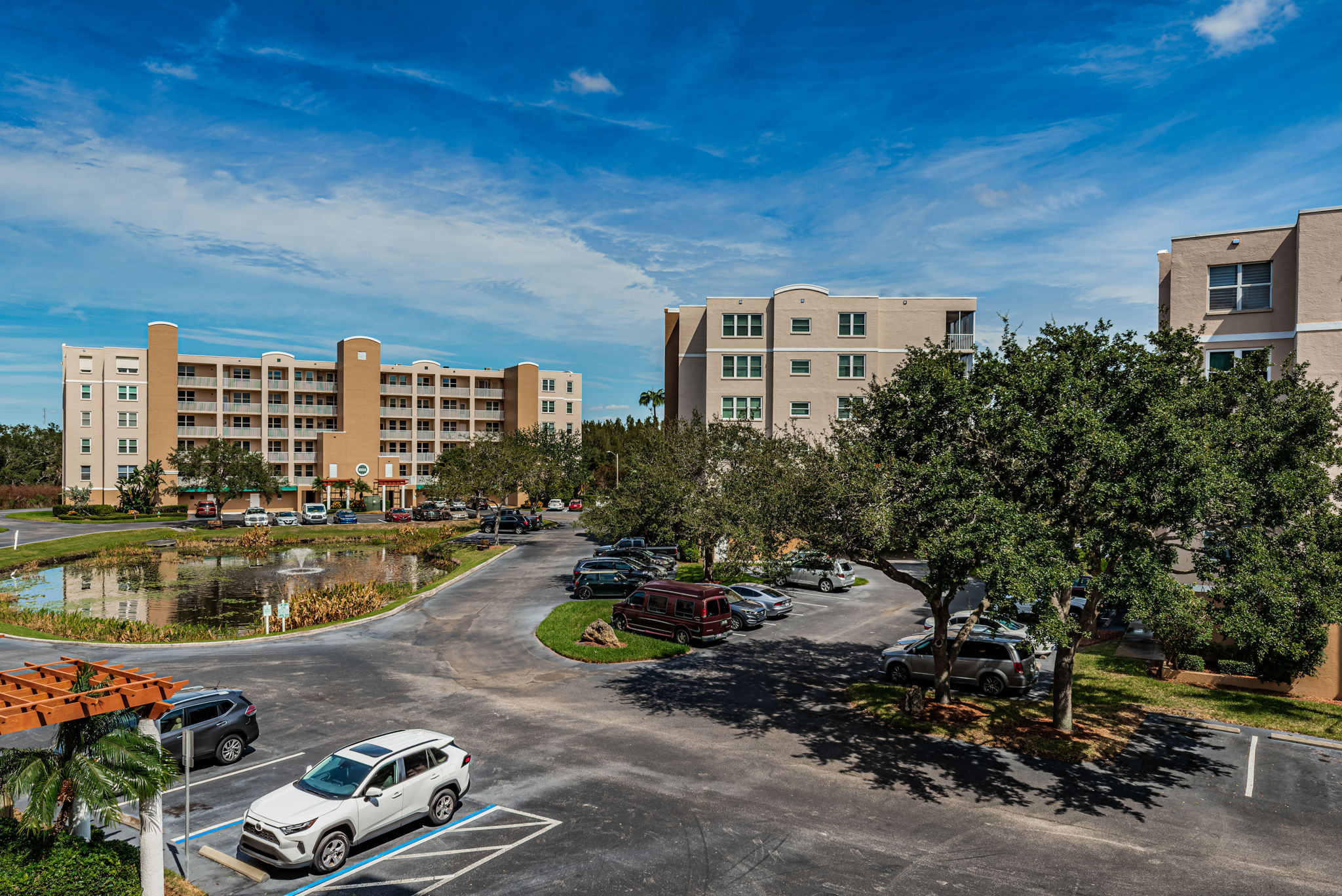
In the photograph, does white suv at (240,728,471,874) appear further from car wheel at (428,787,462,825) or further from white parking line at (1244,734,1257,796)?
white parking line at (1244,734,1257,796)

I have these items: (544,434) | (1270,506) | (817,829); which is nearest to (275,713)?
(817,829)

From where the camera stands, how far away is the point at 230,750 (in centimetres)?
1728

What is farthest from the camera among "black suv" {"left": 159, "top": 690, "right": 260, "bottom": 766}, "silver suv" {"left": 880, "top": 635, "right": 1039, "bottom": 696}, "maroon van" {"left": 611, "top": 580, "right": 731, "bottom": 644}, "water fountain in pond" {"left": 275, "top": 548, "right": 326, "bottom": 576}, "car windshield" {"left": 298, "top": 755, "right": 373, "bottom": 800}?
"water fountain in pond" {"left": 275, "top": 548, "right": 326, "bottom": 576}

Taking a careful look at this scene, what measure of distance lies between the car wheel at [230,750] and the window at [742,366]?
45.1 m

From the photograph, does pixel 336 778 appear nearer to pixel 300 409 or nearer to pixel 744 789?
pixel 744 789

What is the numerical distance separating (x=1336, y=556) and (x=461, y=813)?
2001cm

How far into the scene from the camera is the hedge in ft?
32.6

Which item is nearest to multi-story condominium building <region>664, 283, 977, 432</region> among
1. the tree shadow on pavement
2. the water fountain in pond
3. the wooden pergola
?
the water fountain in pond

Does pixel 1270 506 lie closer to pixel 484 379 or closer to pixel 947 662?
pixel 947 662

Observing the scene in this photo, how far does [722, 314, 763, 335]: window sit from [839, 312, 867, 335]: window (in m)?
5.84

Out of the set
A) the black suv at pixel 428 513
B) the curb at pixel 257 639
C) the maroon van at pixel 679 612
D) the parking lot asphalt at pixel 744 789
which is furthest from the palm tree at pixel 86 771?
the black suv at pixel 428 513

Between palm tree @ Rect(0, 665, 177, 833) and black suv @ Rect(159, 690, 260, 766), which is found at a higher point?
palm tree @ Rect(0, 665, 177, 833)

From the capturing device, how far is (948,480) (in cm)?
1722

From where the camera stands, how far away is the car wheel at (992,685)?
2344 centimetres
